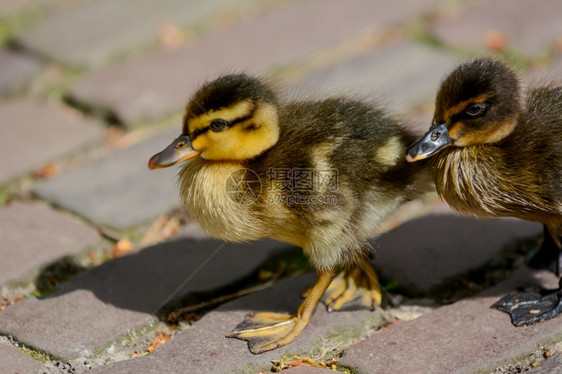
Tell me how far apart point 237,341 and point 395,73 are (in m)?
2.21

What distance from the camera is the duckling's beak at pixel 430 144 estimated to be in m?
2.79

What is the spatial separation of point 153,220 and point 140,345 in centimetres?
86

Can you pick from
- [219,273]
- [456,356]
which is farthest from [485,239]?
[219,273]

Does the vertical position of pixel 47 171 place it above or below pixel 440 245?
above

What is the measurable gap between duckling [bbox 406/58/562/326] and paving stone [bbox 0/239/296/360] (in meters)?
0.88

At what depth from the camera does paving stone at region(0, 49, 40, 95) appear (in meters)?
4.50

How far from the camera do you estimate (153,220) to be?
11.8ft

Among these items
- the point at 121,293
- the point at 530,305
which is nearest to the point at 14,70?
the point at 121,293

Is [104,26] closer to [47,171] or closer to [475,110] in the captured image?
[47,171]

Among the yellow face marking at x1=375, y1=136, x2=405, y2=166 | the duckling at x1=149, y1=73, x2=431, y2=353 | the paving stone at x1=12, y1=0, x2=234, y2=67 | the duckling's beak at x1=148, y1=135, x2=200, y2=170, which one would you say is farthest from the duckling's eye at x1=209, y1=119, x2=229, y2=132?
the paving stone at x1=12, y1=0, x2=234, y2=67

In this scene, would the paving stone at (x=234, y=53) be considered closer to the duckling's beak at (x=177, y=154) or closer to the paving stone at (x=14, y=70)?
the paving stone at (x=14, y=70)

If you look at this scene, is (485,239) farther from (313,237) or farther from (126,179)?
(126,179)

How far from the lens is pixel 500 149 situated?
284 cm

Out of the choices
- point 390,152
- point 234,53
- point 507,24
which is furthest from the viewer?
point 507,24
